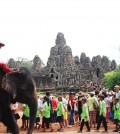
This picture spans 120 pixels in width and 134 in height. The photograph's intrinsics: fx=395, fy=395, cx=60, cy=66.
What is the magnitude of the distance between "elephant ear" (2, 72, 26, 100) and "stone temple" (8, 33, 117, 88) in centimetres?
4071

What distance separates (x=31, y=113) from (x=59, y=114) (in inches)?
371

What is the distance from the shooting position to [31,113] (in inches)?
237

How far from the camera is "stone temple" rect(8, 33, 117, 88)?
164 feet

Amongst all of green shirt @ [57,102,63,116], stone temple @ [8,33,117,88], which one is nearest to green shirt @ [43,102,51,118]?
green shirt @ [57,102,63,116]

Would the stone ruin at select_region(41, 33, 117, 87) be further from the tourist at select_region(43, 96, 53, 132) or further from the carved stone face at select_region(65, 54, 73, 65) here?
the tourist at select_region(43, 96, 53, 132)

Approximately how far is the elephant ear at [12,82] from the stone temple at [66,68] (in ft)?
134

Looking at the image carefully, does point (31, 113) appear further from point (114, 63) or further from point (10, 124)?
point (114, 63)

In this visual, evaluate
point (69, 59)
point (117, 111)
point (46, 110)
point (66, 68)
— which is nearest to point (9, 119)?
point (117, 111)

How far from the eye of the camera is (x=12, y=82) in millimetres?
5953

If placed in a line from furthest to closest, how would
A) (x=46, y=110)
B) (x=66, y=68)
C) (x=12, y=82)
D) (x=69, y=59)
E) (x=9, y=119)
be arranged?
(x=69, y=59), (x=66, y=68), (x=46, y=110), (x=9, y=119), (x=12, y=82)

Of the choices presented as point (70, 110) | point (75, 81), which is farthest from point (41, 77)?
point (70, 110)

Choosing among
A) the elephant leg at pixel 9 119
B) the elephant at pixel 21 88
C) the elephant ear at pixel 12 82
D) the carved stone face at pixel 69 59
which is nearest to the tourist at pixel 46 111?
the elephant leg at pixel 9 119

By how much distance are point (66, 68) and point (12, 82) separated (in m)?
47.4

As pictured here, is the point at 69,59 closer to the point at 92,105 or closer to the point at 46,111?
the point at 92,105
